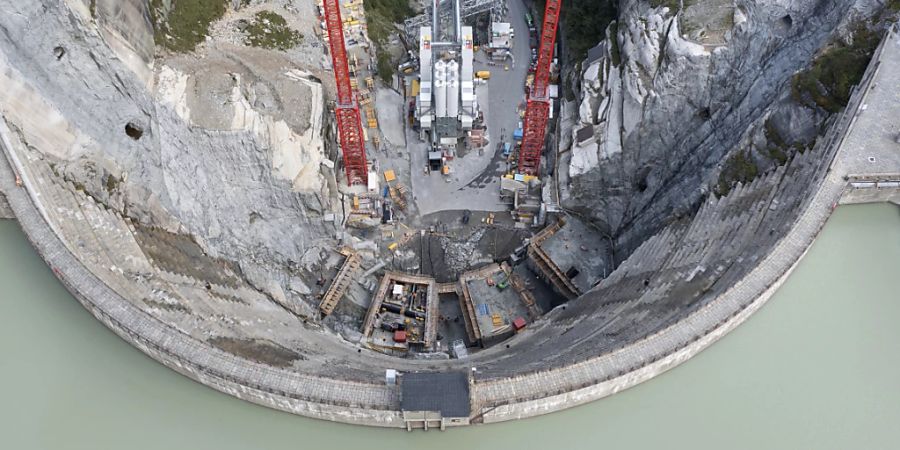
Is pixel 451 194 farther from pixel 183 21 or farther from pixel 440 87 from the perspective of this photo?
pixel 183 21

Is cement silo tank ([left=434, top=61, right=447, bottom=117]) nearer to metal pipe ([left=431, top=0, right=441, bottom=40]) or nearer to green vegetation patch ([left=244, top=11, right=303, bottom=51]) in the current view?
metal pipe ([left=431, top=0, right=441, bottom=40])

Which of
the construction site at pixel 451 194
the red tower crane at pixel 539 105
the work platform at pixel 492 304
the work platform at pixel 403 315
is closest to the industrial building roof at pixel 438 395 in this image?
the construction site at pixel 451 194

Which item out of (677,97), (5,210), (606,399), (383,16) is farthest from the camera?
(383,16)

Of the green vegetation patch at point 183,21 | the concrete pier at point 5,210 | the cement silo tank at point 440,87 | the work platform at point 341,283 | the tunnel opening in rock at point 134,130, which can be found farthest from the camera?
Result: the cement silo tank at point 440,87

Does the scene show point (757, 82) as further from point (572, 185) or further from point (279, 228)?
point (279, 228)

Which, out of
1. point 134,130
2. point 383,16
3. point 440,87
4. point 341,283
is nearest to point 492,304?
point 341,283

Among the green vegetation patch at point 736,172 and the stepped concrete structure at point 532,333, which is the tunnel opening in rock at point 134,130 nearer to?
the stepped concrete structure at point 532,333

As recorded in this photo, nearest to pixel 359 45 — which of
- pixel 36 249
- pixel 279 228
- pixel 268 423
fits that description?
pixel 279 228

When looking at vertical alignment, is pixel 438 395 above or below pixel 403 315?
above
